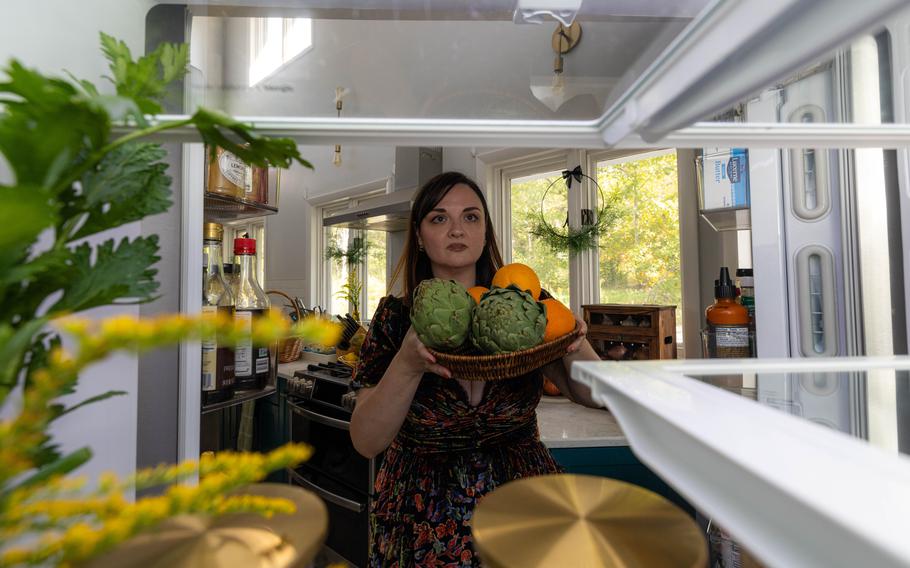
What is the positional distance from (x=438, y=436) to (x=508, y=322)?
0.49 m

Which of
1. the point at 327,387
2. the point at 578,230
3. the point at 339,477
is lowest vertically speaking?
the point at 339,477

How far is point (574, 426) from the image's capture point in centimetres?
163

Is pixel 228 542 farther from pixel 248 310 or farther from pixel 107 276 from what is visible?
pixel 248 310

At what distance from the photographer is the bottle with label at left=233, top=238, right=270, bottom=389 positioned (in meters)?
1.10

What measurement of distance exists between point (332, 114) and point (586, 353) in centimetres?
78

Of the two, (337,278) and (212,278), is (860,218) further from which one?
(337,278)

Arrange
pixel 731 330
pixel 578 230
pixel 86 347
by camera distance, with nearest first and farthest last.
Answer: pixel 86 347
pixel 731 330
pixel 578 230

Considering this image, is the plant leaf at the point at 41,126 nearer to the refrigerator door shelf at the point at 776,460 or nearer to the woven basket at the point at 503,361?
the refrigerator door shelf at the point at 776,460

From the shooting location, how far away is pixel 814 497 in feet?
0.52

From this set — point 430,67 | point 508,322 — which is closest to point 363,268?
point 430,67

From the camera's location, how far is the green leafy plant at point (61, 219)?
175mm

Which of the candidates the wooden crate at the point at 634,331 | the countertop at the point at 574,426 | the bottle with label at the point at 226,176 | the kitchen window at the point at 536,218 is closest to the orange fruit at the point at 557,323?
the countertop at the point at 574,426

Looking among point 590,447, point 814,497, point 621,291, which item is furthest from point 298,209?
point 814,497

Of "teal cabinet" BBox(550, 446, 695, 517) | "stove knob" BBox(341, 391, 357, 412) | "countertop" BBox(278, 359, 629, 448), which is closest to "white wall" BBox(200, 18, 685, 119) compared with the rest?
"countertop" BBox(278, 359, 629, 448)
